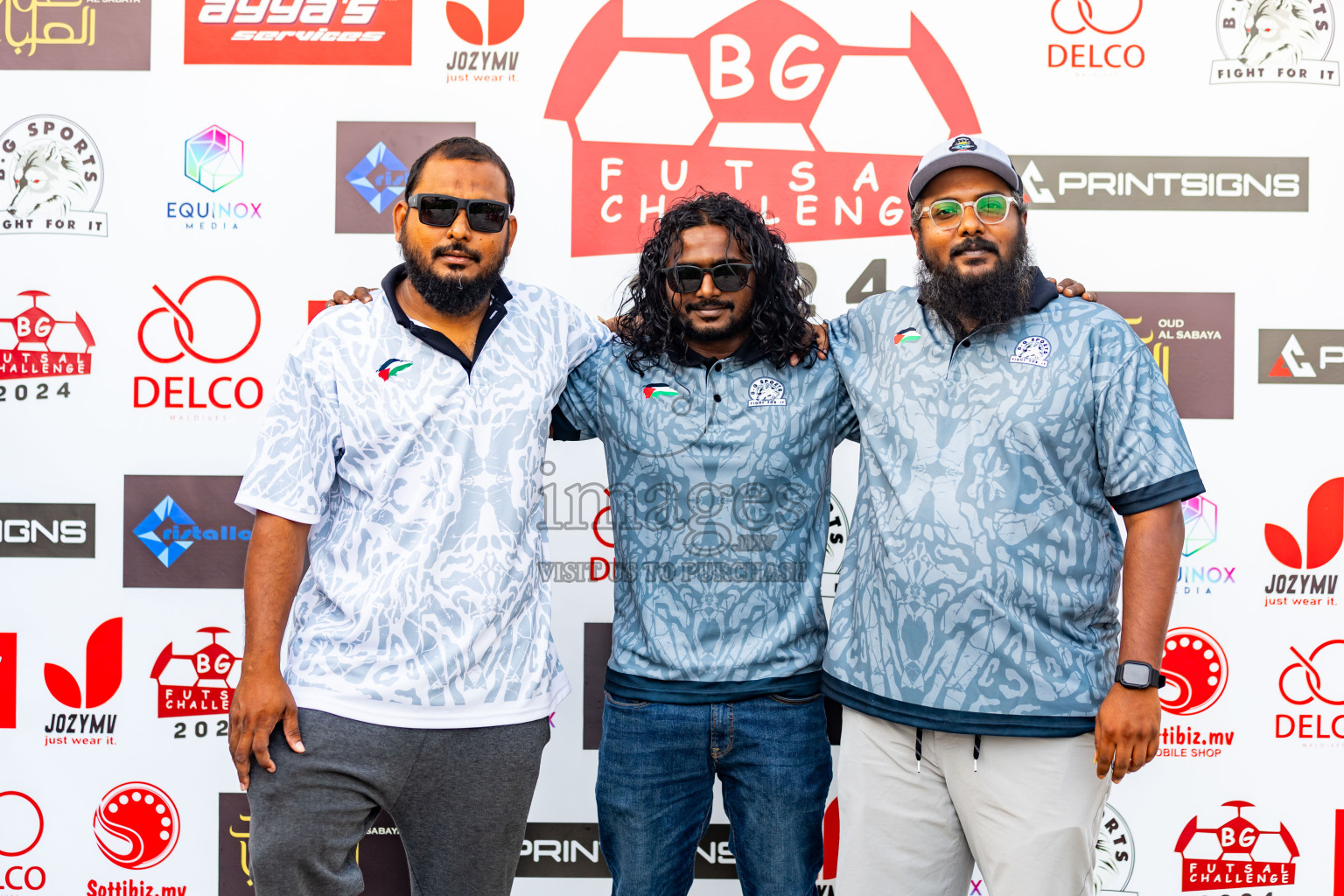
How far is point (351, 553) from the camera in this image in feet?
6.01

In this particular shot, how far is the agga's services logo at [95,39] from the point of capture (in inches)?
104

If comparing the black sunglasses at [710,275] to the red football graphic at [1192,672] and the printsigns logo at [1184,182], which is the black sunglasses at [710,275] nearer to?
the printsigns logo at [1184,182]

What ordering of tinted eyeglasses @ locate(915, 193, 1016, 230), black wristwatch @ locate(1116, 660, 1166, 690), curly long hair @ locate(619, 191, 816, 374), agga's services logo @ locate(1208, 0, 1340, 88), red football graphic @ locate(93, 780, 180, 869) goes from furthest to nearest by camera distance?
1. red football graphic @ locate(93, 780, 180, 869)
2. agga's services logo @ locate(1208, 0, 1340, 88)
3. curly long hair @ locate(619, 191, 816, 374)
4. tinted eyeglasses @ locate(915, 193, 1016, 230)
5. black wristwatch @ locate(1116, 660, 1166, 690)

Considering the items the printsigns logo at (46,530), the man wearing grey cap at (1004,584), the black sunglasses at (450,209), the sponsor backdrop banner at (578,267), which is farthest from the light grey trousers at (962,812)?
the printsigns logo at (46,530)

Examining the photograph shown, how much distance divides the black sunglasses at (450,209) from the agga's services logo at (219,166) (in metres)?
0.99

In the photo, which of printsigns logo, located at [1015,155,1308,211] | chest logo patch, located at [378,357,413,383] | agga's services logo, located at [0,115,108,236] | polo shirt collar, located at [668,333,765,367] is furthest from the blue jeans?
agga's services logo, located at [0,115,108,236]

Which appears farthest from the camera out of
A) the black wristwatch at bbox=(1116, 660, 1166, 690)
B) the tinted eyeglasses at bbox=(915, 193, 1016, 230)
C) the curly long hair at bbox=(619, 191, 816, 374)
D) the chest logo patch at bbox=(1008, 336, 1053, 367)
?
the curly long hair at bbox=(619, 191, 816, 374)

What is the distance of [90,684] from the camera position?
8.71 feet

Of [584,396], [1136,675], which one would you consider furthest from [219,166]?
[1136,675]

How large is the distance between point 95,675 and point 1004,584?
2421 millimetres

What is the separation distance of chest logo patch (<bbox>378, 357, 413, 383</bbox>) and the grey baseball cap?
1111mm

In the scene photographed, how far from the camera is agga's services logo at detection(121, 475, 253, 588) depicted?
2.66 m

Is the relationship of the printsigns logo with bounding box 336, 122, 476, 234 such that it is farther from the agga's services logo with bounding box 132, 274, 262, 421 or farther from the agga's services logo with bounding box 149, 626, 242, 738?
the agga's services logo with bounding box 149, 626, 242, 738

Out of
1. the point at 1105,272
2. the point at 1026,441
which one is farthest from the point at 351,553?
the point at 1105,272
